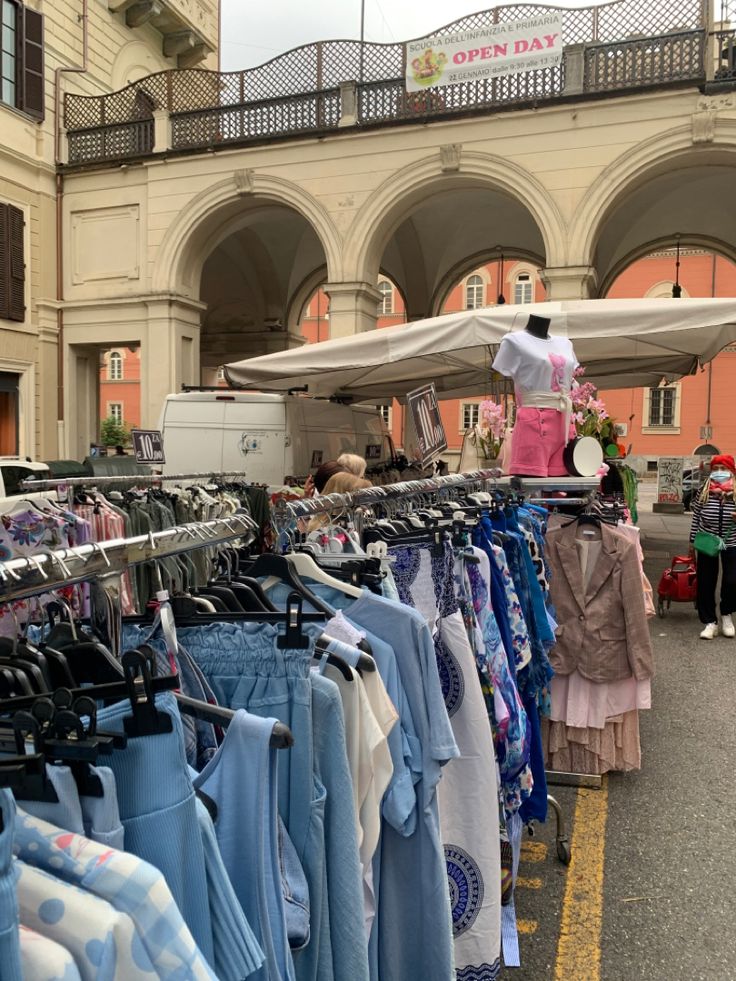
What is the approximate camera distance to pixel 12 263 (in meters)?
16.4

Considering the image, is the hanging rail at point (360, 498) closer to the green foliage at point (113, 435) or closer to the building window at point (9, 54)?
the building window at point (9, 54)

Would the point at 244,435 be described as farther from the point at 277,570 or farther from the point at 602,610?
the point at 277,570

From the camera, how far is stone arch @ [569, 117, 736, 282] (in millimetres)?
12727

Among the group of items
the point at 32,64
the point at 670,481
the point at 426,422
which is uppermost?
the point at 32,64

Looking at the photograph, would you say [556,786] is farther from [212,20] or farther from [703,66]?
[212,20]

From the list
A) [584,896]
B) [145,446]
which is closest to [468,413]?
[145,446]

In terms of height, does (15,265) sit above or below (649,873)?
above

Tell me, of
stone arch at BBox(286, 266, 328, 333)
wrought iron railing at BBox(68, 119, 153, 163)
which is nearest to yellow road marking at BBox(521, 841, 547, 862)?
wrought iron railing at BBox(68, 119, 153, 163)

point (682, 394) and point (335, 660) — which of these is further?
point (682, 394)

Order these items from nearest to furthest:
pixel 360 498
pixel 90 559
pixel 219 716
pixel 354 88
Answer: pixel 219 716 → pixel 90 559 → pixel 360 498 → pixel 354 88

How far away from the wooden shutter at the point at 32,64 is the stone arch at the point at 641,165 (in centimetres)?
1180

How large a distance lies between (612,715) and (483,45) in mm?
12943

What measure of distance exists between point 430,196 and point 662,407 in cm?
2710

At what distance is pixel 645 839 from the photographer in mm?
3674
